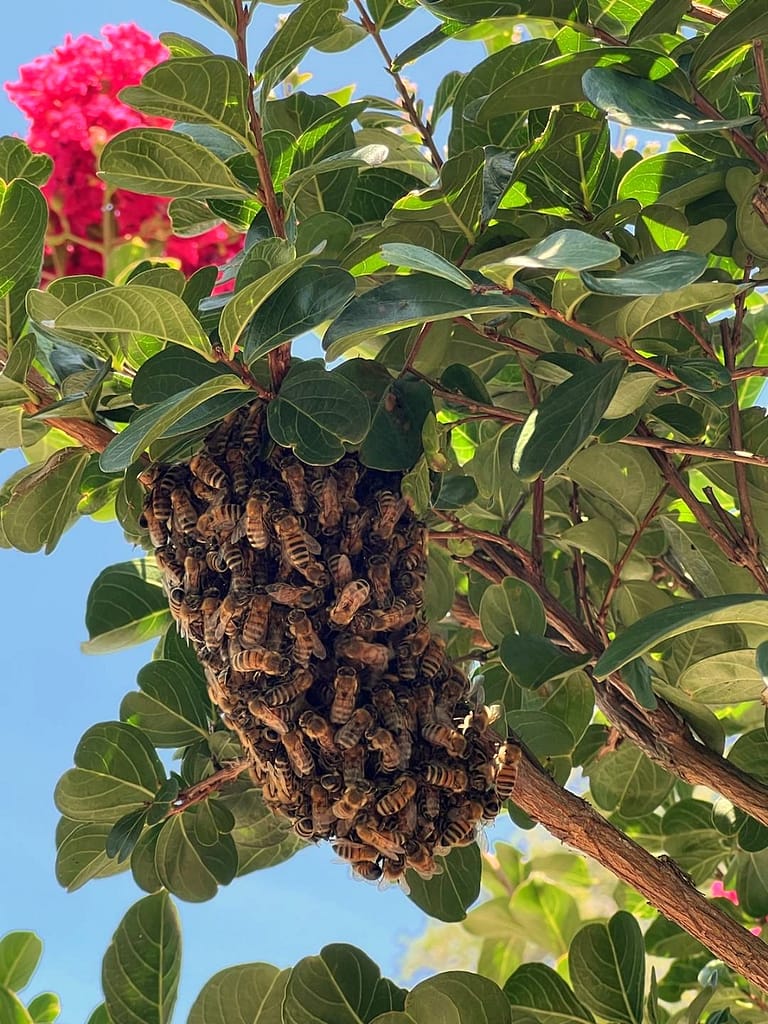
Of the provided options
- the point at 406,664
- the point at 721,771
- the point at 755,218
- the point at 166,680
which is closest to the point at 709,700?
the point at 721,771

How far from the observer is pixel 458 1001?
2.88 ft

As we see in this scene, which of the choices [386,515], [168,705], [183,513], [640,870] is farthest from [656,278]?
[168,705]

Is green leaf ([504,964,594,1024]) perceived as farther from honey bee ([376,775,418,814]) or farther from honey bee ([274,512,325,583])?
honey bee ([274,512,325,583])

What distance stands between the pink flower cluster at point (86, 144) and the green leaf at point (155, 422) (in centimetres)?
100

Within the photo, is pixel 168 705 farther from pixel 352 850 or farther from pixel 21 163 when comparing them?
pixel 21 163

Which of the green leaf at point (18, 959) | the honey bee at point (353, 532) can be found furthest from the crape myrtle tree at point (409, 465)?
the green leaf at point (18, 959)

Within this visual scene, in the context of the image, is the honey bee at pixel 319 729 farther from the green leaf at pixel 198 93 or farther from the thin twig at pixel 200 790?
the green leaf at pixel 198 93

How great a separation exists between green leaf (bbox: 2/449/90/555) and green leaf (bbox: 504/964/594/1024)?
1.73 ft

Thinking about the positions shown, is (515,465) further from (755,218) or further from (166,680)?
(166,680)

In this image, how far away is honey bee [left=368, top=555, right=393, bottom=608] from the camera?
788mm

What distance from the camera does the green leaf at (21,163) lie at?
0.85 metres

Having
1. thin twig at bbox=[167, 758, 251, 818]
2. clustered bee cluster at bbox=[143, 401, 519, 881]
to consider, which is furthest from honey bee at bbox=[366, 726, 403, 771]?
thin twig at bbox=[167, 758, 251, 818]

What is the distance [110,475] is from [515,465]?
36cm

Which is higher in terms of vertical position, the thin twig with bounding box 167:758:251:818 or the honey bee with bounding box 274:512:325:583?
the honey bee with bounding box 274:512:325:583
